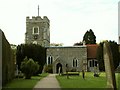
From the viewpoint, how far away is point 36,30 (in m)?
99.7

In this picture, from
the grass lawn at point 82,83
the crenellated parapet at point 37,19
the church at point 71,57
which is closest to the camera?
the grass lawn at point 82,83

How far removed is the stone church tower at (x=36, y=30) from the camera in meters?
99.1

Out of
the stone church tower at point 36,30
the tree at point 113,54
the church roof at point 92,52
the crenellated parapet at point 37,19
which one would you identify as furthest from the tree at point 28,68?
the crenellated parapet at point 37,19

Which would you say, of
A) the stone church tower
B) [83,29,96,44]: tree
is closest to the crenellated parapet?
the stone church tower

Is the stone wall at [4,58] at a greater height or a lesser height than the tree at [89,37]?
lesser

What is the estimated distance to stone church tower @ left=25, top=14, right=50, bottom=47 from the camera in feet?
325

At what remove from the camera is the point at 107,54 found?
11.3 meters

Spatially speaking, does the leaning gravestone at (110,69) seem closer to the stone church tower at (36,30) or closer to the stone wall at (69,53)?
the stone wall at (69,53)

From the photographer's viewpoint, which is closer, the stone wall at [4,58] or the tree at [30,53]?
the stone wall at [4,58]

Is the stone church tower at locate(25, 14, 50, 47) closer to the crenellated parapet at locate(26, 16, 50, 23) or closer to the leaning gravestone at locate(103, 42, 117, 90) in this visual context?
the crenellated parapet at locate(26, 16, 50, 23)

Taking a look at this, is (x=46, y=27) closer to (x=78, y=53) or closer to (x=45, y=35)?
(x=45, y=35)

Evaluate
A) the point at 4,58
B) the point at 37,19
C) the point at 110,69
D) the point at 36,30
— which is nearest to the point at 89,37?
the point at 37,19

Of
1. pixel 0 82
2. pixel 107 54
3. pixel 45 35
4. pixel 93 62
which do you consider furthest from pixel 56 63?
pixel 107 54

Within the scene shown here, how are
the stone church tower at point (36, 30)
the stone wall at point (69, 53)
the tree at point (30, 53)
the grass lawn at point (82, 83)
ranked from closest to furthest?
the grass lawn at point (82, 83) → the tree at point (30, 53) → the stone wall at point (69, 53) → the stone church tower at point (36, 30)
